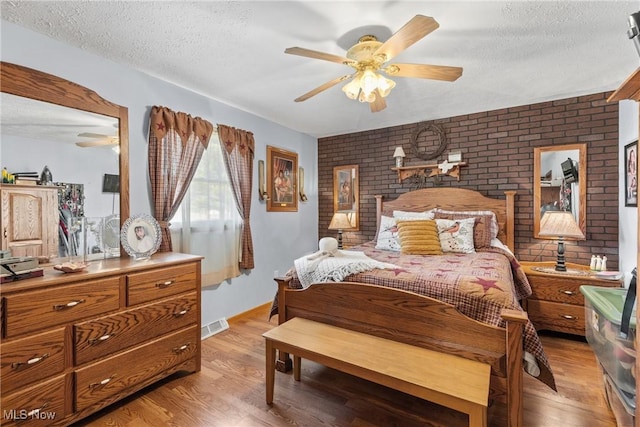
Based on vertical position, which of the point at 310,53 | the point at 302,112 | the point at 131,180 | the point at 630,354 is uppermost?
the point at 302,112

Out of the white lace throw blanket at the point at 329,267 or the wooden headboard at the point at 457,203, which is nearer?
the white lace throw blanket at the point at 329,267

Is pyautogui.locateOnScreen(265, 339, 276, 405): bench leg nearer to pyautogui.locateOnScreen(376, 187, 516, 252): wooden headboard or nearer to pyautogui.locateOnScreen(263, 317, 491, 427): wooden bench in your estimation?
pyautogui.locateOnScreen(263, 317, 491, 427): wooden bench

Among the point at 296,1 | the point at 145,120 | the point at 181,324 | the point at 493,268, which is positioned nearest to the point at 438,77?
the point at 296,1

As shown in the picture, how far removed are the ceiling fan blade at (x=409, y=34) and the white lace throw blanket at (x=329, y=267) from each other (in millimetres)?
1371

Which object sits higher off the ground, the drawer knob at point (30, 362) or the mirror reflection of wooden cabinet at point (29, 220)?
the mirror reflection of wooden cabinet at point (29, 220)

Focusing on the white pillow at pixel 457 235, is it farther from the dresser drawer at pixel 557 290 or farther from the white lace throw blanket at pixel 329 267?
the white lace throw blanket at pixel 329 267

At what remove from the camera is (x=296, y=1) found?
1.60 metres

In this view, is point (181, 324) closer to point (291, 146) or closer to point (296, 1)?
point (296, 1)

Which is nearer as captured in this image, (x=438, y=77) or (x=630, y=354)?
(x=630, y=354)

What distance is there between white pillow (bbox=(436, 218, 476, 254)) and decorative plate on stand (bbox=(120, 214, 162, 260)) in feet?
8.36

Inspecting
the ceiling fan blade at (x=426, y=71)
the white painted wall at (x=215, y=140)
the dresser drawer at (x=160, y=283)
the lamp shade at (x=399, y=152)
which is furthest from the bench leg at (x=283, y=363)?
the lamp shade at (x=399, y=152)

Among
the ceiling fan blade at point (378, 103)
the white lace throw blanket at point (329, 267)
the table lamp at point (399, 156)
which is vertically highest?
the ceiling fan blade at point (378, 103)

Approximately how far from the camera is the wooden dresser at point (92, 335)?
1422mm

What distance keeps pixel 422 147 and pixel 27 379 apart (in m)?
4.00
